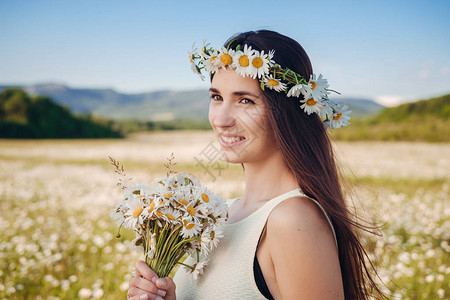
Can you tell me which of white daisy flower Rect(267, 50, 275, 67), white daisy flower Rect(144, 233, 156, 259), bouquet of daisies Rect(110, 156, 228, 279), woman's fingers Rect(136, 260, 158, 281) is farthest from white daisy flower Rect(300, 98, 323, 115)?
woman's fingers Rect(136, 260, 158, 281)

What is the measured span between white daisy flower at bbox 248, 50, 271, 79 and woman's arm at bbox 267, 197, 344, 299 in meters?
0.71

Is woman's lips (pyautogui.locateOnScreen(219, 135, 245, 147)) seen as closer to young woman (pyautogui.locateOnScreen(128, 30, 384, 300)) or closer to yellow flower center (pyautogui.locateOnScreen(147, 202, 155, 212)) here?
young woman (pyautogui.locateOnScreen(128, 30, 384, 300))

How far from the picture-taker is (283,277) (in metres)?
1.72

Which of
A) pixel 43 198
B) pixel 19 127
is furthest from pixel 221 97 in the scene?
pixel 19 127

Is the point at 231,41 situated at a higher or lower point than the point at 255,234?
higher

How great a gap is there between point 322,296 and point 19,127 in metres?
30.0

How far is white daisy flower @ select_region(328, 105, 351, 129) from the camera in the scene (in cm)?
232

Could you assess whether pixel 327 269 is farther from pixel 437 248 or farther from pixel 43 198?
pixel 43 198

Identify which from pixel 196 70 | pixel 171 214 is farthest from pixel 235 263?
pixel 196 70

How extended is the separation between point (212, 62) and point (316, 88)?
602 millimetres

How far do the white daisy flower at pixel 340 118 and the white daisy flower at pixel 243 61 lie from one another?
2.10ft

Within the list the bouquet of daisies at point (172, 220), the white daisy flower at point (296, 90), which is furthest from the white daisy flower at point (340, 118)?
the bouquet of daisies at point (172, 220)

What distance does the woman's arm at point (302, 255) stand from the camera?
5.49 feet

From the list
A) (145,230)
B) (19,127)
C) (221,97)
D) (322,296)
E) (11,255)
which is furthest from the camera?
(19,127)
